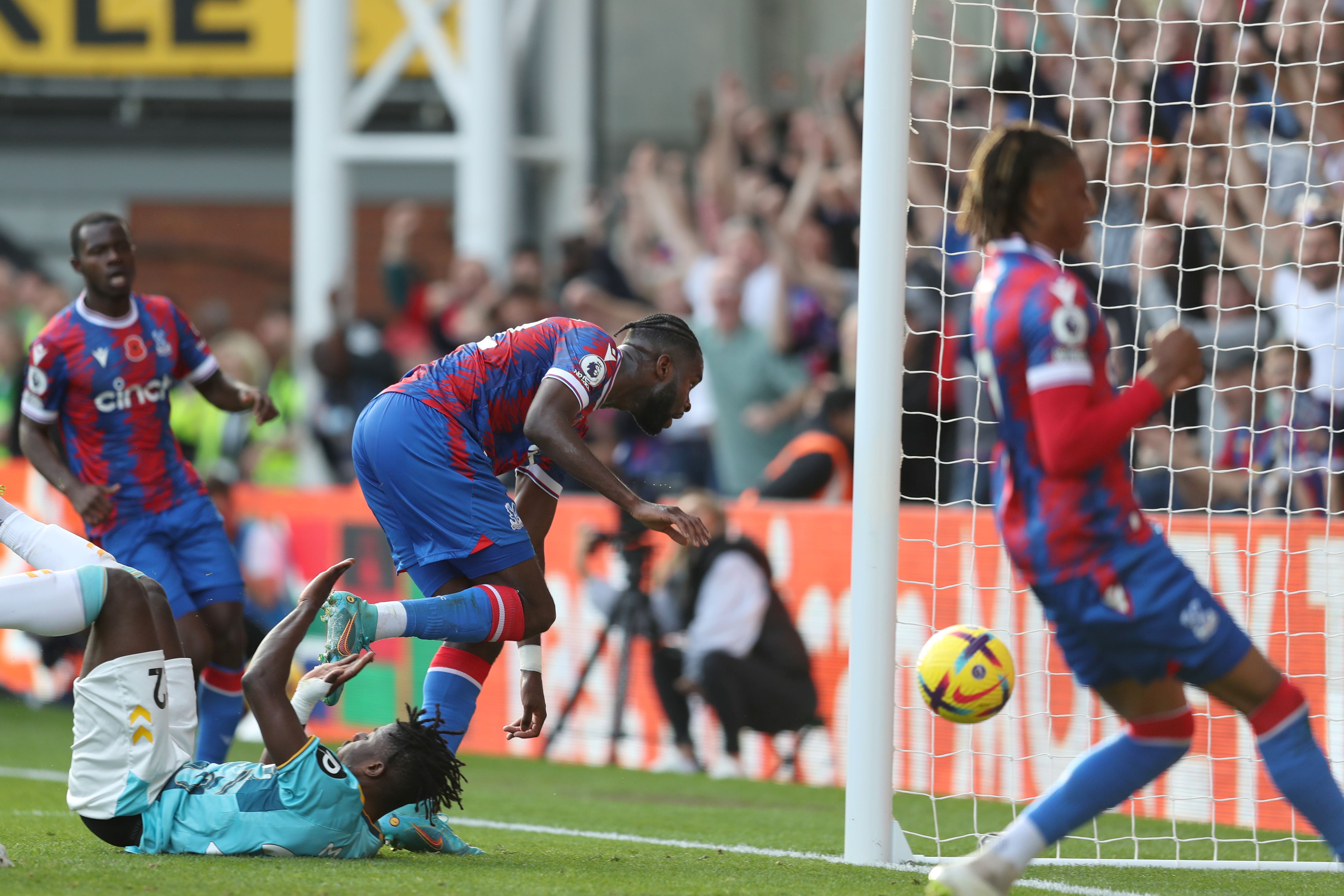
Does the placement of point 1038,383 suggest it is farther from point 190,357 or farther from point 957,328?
point 957,328

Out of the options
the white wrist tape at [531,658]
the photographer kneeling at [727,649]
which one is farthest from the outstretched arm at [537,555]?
the photographer kneeling at [727,649]

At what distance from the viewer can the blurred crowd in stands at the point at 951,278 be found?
25.6 feet

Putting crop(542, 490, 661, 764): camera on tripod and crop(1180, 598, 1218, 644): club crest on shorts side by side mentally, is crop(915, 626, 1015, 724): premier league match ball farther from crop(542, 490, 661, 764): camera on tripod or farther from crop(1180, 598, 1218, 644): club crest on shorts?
crop(542, 490, 661, 764): camera on tripod

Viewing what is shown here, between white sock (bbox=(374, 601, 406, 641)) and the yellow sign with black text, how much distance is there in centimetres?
1434

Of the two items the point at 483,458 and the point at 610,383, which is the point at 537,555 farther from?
the point at 610,383

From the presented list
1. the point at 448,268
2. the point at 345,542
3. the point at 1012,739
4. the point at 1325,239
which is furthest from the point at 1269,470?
the point at 448,268

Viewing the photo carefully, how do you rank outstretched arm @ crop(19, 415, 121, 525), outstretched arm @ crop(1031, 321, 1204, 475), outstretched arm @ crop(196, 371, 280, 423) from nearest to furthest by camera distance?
outstretched arm @ crop(1031, 321, 1204, 475) → outstretched arm @ crop(19, 415, 121, 525) → outstretched arm @ crop(196, 371, 280, 423)

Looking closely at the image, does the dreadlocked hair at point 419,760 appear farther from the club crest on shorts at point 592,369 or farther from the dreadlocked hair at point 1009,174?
the dreadlocked hair at point 1009,174

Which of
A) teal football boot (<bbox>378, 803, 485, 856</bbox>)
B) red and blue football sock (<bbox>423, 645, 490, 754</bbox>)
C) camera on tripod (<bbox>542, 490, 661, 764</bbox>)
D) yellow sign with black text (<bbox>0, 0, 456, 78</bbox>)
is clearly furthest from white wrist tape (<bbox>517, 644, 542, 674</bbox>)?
yellow sign with black text (<bbox>0, 0, 456, 78</bbox>)

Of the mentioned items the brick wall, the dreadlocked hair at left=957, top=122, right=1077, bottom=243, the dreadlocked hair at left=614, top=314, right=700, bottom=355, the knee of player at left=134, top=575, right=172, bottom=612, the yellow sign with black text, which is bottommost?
the knee of player at left=134, top=575, right=172, bottom=612

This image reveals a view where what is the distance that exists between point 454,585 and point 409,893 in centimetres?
120

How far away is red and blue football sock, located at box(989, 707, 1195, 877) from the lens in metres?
4.11

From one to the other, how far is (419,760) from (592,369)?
1.30 meters

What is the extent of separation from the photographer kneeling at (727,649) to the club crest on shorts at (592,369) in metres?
3.85
